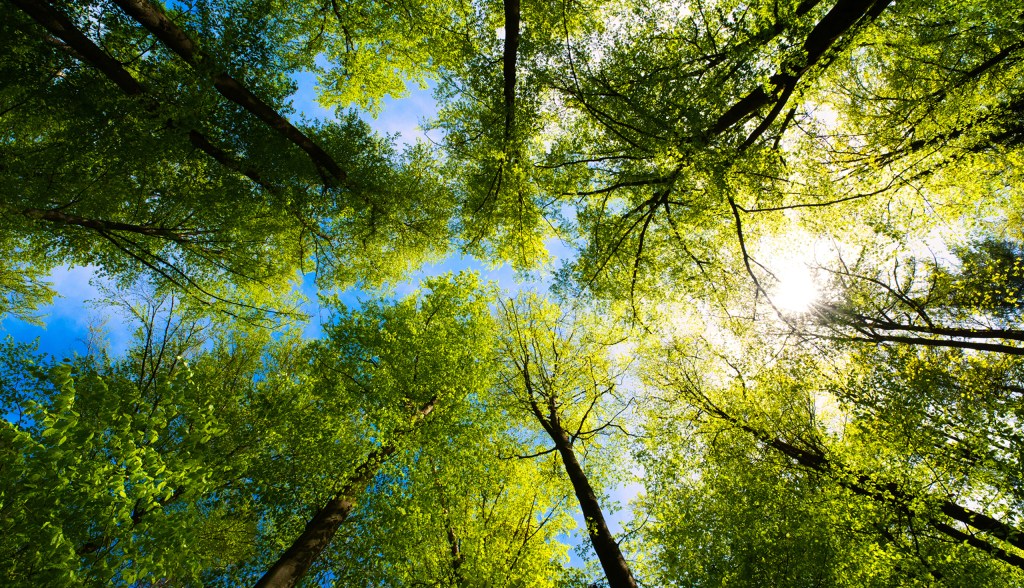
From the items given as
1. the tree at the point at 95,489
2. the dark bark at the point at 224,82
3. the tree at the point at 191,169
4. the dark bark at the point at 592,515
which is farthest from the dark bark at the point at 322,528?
the dark bark at the point at 224,82

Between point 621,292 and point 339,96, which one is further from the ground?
point 339,96

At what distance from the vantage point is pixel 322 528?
7211mm

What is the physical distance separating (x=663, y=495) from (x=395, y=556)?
6.18m

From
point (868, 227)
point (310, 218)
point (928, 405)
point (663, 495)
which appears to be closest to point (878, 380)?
point (928, 405)

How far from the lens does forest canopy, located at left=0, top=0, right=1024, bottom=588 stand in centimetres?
626

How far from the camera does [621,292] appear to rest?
9.59 metres

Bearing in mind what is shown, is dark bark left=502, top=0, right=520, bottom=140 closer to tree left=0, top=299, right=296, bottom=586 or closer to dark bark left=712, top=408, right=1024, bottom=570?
tree left=0, top=299, right=296, bottom=586

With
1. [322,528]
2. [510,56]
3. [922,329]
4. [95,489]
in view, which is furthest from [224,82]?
[922,329]

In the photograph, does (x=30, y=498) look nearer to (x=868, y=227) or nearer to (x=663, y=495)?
(x=663, y=495)

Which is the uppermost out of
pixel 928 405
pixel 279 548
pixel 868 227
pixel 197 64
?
pixel 197 64

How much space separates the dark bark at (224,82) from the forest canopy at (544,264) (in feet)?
0.38

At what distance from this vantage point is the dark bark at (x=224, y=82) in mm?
6125

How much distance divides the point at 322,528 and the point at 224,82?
9.21m

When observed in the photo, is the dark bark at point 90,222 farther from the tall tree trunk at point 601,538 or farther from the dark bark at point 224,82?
the tall tree trunk at point 601,538
